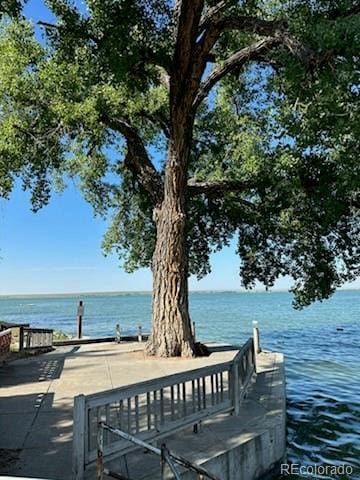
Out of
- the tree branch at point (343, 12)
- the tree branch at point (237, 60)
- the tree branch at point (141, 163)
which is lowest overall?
the tree branch at point (141, 163)

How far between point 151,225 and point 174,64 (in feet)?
23.4

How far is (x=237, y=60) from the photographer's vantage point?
12.3m

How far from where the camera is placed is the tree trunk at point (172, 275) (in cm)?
1265

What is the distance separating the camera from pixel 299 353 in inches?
845

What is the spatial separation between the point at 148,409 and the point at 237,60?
31.9 ft

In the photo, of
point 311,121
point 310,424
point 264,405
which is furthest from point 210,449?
point 311,121

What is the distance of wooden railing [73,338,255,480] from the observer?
4625 mm

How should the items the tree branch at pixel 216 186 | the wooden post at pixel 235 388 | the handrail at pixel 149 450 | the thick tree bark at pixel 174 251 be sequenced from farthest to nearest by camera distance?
the tree branch at pixel 216 186 → the thick tree bark at pixel 174 251 → the wooden post at pixel 235 388 → the handrail at pixel 149 450

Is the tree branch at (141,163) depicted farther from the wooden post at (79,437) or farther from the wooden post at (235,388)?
the wooden post at (79,437)

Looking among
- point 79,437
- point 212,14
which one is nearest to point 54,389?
point 79,437

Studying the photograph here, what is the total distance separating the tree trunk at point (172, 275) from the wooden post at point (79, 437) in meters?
8.03

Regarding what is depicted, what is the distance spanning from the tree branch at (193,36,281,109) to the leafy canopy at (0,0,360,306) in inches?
9.0

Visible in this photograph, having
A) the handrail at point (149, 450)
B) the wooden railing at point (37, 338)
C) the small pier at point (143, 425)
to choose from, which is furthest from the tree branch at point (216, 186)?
the handrail at point (149, 450)

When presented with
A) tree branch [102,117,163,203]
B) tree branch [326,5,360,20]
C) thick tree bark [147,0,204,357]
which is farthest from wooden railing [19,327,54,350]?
tree branch [326,5,360,20]
